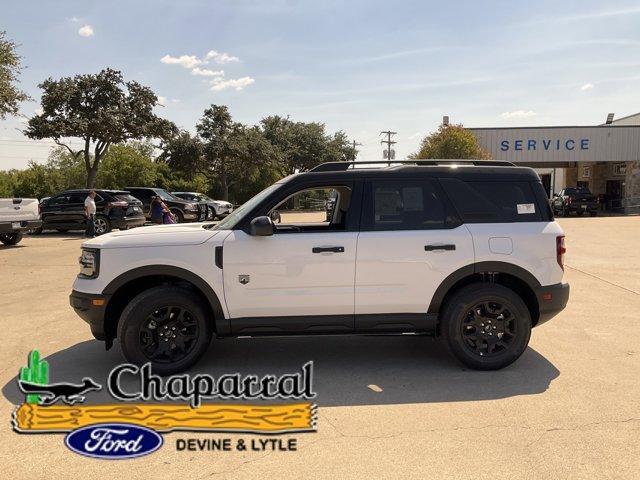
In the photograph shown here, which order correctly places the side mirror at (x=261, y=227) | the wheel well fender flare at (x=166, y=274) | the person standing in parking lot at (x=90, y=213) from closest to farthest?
the side mirror at (x=261, y=227) < the wheel well fender flare at (x=166, y=274) < the person standing in parking lot at (x=90, y=213)

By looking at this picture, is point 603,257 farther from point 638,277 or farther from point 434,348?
point 434,348

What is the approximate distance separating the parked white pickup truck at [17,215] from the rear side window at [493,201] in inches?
533

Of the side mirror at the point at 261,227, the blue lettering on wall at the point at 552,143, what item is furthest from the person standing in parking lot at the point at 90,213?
the blue lettering on wall at the point at 552,143

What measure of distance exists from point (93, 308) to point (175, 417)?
1.37m

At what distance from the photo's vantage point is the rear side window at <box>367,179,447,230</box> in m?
4.71

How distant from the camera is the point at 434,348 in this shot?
5469mm

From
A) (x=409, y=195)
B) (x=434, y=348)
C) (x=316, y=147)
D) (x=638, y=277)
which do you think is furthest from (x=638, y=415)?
(x=316, y=147)

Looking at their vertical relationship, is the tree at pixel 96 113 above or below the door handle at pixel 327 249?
above

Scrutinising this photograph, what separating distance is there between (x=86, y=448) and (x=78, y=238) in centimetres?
1621

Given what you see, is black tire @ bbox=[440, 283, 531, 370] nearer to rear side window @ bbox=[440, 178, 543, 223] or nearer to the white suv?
the white suv

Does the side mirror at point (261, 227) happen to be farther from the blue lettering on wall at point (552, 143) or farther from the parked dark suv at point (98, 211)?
the blue lettering on wall at point (552, 143)

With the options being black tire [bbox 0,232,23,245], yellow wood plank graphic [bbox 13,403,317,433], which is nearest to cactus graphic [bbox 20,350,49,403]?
yellow wood plank graphic [bbox 13,403,317,433]
